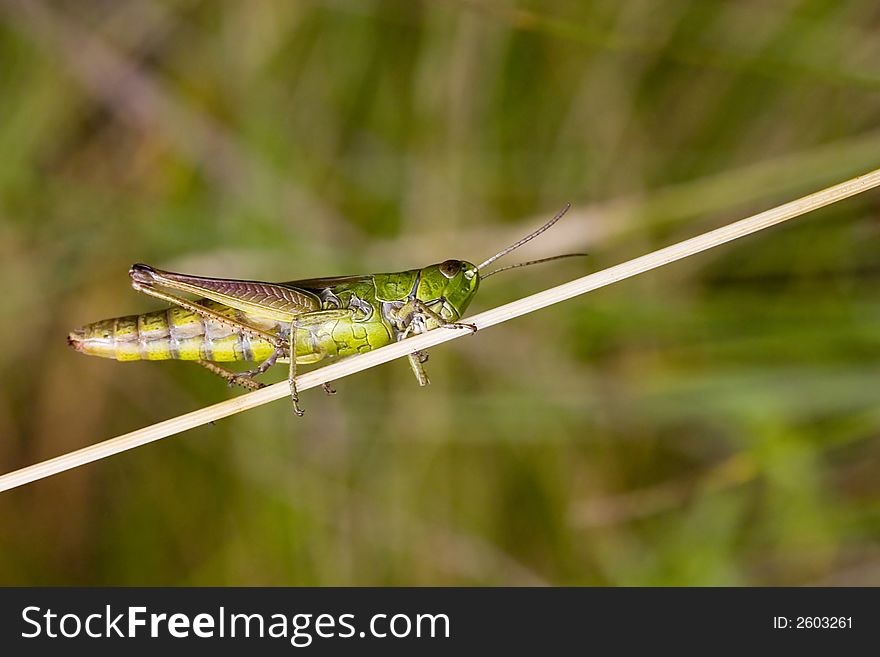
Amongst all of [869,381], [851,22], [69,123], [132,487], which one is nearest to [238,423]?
[132,487]

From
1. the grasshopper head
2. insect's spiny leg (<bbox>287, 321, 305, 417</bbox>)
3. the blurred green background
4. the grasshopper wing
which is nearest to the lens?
insect's spiny leg (<bbox>287, 321, 305, 417</bbox>)

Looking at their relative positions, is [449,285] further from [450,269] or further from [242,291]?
[242,291]

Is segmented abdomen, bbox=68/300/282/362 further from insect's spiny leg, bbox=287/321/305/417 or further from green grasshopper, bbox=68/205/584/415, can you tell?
insect's spiny leg, bbox=287/321/305/417

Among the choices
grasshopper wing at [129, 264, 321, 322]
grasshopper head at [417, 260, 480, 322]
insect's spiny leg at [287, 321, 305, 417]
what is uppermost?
grasshopper head at [417, 260, 480, 322]

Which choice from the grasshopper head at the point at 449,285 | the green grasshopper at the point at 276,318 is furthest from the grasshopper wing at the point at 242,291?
the grasshopper head at the point at 449,285

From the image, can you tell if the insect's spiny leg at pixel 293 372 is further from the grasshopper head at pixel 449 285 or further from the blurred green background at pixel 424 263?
the blurred green background at pixel 424 263

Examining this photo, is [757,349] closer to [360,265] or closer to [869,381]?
[869,381]

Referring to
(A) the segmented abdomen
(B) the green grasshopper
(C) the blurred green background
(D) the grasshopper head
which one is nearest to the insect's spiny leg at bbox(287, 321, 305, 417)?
(B) the green grasshopper
